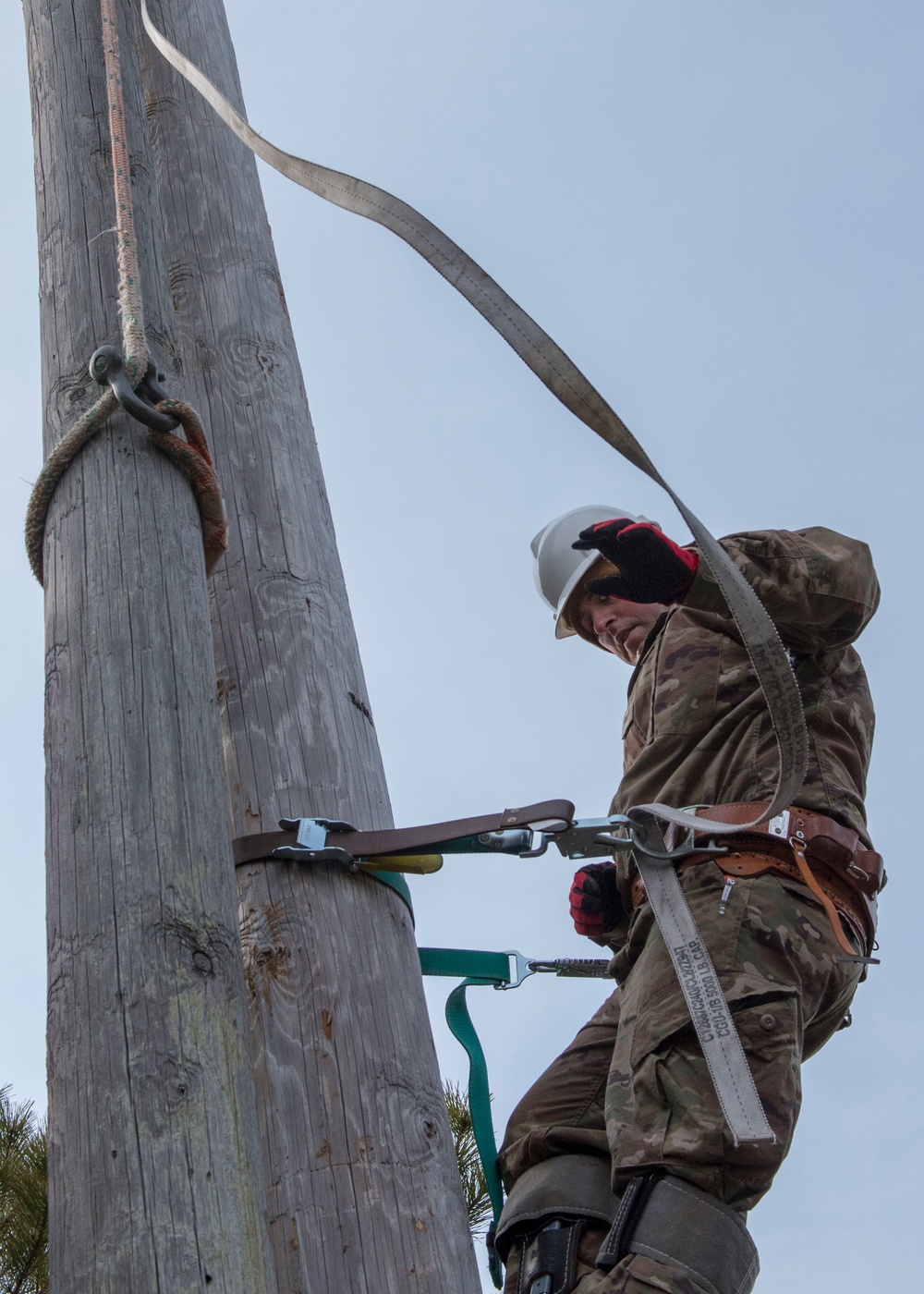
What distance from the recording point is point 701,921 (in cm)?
255

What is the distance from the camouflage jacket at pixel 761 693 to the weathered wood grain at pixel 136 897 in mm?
1330

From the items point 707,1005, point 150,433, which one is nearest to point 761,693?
point 707,1005

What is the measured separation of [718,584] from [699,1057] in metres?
0.86

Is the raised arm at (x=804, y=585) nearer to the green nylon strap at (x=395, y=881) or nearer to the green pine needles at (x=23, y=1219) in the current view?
the green nylon strap at (x=395, y=881)

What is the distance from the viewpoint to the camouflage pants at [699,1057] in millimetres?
2254

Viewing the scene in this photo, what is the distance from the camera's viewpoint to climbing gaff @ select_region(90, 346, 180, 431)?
1836mm

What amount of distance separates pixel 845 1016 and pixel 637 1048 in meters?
0.57

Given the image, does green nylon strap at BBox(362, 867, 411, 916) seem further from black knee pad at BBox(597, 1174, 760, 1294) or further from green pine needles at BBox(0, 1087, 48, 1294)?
green pine needles at BBox(0, 1087, 48, 1294)

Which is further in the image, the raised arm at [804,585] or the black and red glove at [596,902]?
the black and red glove at [596,902]

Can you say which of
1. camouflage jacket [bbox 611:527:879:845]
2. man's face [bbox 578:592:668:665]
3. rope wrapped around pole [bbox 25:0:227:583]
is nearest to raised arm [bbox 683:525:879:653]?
camouflage jacket [bbox 611:527:879:845]

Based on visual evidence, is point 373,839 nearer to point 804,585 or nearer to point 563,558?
point 804,585

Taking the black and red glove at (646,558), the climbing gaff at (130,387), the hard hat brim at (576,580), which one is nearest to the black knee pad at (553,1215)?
the black and red glove at (646,558)

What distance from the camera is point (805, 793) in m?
2.74

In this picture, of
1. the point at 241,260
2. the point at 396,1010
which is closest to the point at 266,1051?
the point at 396,1010
